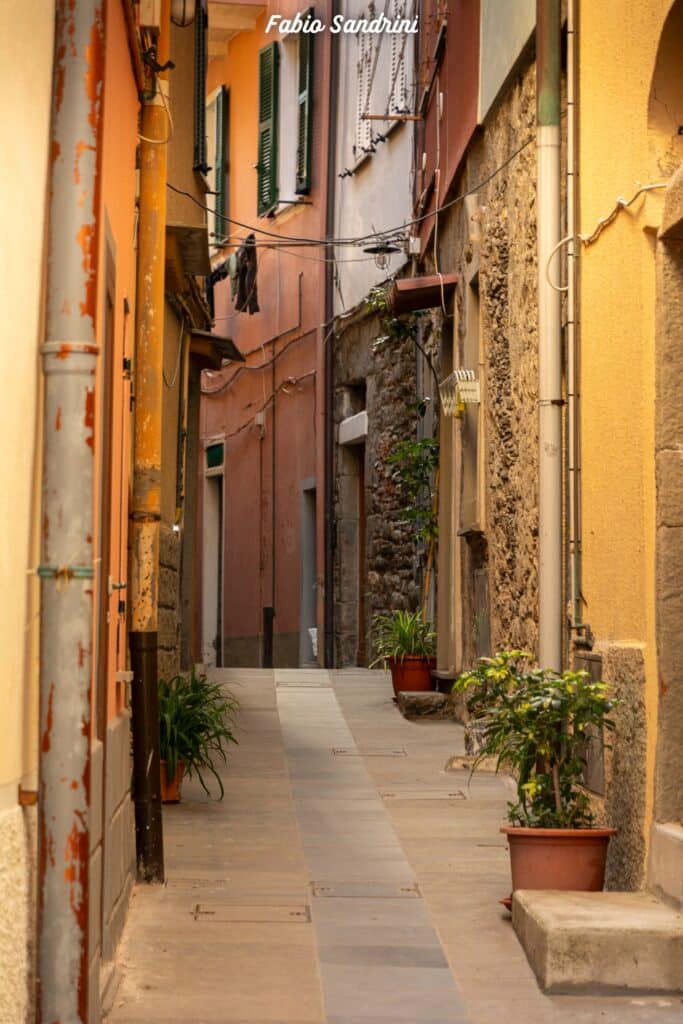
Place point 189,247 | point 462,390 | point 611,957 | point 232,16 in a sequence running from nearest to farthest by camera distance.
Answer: point 611,957 → point 189,247 → point 462,390 → point 232,16

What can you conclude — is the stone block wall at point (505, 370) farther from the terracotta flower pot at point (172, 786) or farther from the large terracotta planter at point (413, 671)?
the terracotta flower pot at point (172, 786)

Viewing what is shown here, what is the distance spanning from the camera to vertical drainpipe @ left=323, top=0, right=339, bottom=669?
53.5 feet

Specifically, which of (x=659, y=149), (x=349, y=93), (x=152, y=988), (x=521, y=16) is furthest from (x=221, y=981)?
(x=349, y=93)

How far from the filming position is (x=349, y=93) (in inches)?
645

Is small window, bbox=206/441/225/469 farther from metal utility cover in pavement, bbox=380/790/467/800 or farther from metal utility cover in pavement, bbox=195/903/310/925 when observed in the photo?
metal utility cover in pavement, bbox=195/903/310/925

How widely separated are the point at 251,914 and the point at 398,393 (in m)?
8.98

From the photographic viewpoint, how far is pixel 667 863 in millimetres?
5418

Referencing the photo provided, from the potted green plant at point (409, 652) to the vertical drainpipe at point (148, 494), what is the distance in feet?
17.8

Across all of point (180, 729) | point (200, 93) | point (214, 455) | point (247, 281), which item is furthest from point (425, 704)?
point (214, 455)

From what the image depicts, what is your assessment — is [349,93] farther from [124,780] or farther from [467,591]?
[124,780]

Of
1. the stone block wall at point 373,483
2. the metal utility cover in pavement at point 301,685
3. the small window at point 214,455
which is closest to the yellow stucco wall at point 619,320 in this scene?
the metal utility cover in pavement at point 301,685

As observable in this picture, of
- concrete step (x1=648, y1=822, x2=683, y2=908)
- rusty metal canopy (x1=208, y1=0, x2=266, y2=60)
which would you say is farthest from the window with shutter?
rusty metal canopy (x1=208, y1=0, x2=266, y2=60)

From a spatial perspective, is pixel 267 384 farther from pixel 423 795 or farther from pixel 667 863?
pixel 667 863

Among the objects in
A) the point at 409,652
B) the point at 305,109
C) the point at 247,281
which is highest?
the point at 305,109
